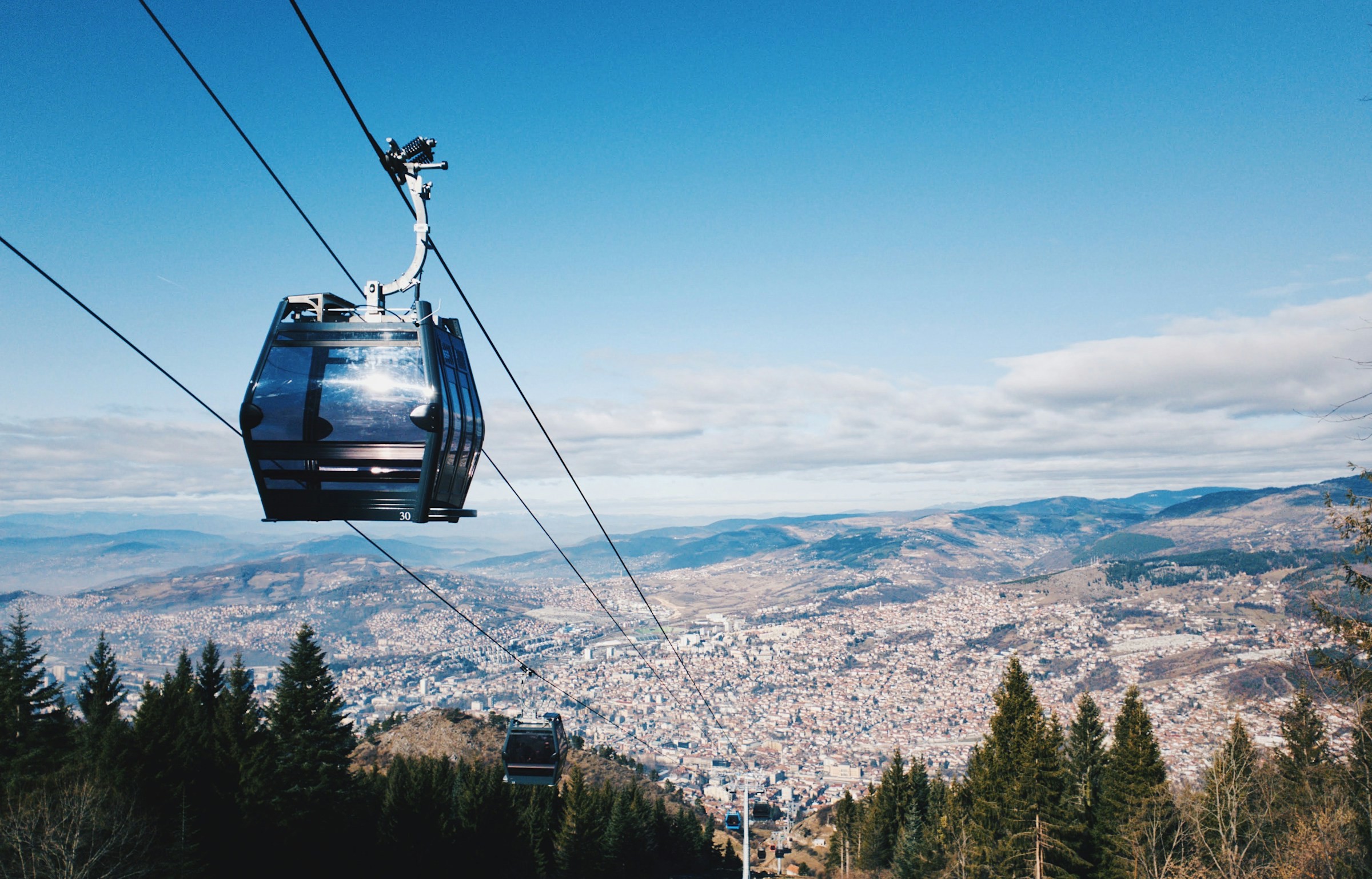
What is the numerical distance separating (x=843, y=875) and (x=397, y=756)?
2859 centimetres

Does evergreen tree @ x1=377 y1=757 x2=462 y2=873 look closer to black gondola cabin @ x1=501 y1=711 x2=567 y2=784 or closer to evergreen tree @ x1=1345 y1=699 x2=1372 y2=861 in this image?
black gondola cabin @ x1=501 y1=711 x2=567 y2=784

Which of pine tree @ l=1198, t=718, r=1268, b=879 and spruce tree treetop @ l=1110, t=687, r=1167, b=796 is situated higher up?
pine tree @ l=1198, t=718, r=1268, b=879

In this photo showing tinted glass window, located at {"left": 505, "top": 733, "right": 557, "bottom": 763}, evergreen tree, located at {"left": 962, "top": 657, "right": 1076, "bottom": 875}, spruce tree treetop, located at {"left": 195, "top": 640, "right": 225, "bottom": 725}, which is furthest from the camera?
spruce tree treetop, located at {"left": 195, "top": 640, "right": 225, "bottom": 725}

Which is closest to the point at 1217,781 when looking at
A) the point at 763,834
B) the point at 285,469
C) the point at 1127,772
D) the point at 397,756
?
the point at 1127,772

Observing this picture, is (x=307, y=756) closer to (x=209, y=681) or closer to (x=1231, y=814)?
(x=209, y=681)

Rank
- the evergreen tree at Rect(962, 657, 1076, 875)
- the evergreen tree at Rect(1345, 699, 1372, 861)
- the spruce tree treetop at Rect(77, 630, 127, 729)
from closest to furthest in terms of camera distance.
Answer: the evergreen tree at Rect(1345, 699, 1372, 861), the evergreen tree at Rect(962, 657, 1076, 875), the spruce tree treetop at Rect(77, 630, 127, 729)

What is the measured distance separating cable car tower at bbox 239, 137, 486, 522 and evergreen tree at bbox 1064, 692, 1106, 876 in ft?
107

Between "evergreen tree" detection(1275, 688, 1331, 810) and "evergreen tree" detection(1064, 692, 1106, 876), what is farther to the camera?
"evergreen tree" detection(1064, 692, 1106, 876)

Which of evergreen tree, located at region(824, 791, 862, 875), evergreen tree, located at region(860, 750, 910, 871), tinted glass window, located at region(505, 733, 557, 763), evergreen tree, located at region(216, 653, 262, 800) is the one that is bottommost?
evergreen tree, located at region(824, 791, 862, 875)

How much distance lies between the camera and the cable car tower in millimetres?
7535

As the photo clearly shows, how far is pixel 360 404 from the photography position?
764 centimetres

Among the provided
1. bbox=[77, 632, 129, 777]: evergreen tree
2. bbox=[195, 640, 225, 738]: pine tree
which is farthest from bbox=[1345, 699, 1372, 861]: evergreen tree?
bbox=[195, 640, 225, 738]: pine tree

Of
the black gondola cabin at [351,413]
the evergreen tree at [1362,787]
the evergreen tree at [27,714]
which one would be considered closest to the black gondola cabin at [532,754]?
the black gondola cabin at [351,413]

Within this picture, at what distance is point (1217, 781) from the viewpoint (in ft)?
64.2
